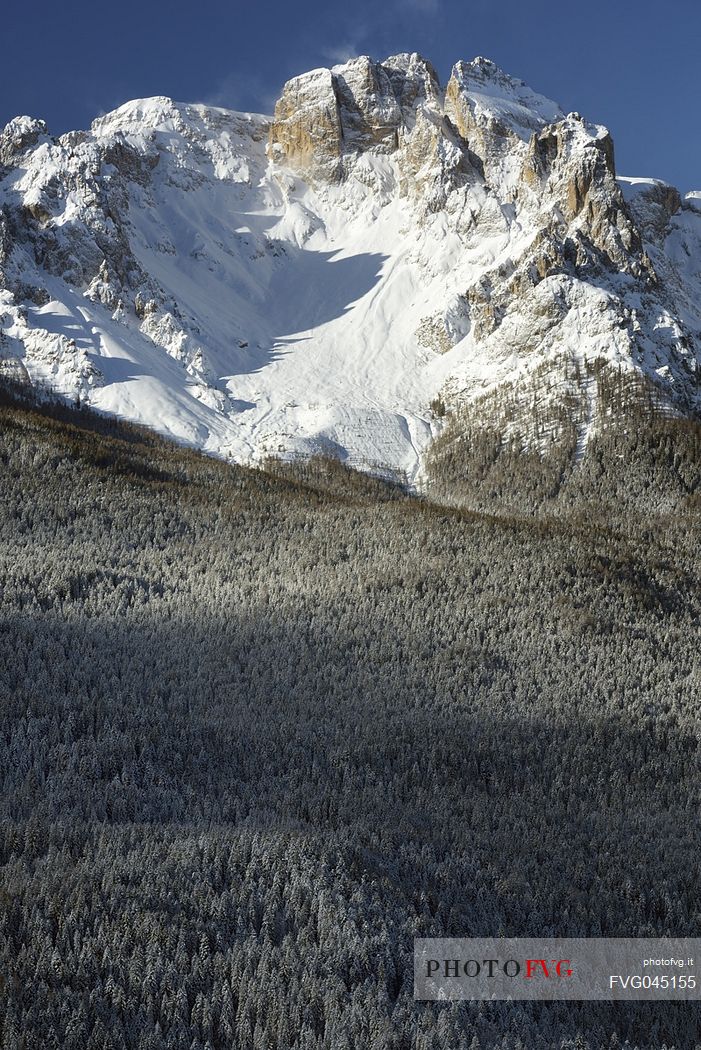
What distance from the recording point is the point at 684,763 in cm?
1966

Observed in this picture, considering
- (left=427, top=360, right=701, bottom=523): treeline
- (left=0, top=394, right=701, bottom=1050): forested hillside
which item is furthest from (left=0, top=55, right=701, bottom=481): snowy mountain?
(left=0, top=394, right=701, bottom=1050): forested hillside

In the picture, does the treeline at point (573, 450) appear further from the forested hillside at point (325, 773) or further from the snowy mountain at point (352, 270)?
the forested hillside at point (325, 773)

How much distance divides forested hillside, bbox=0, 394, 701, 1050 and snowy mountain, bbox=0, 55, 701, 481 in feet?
189

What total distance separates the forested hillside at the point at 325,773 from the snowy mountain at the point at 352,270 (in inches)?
2273

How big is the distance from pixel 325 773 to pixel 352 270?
13253 cm

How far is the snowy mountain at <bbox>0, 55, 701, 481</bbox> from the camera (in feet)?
329

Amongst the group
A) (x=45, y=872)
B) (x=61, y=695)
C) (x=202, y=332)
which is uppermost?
(x=202, y=332)

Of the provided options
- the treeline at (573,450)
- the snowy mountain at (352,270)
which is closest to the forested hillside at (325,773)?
the treeline at (573,450)

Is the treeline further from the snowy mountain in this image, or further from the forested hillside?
the forested hillside

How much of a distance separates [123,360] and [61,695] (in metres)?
92.9

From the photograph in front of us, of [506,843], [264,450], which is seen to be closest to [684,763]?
[506,843]

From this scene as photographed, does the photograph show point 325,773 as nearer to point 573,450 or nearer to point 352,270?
point 573,450

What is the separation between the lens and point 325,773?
1594cm

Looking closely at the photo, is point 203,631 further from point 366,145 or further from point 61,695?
point 366,145
